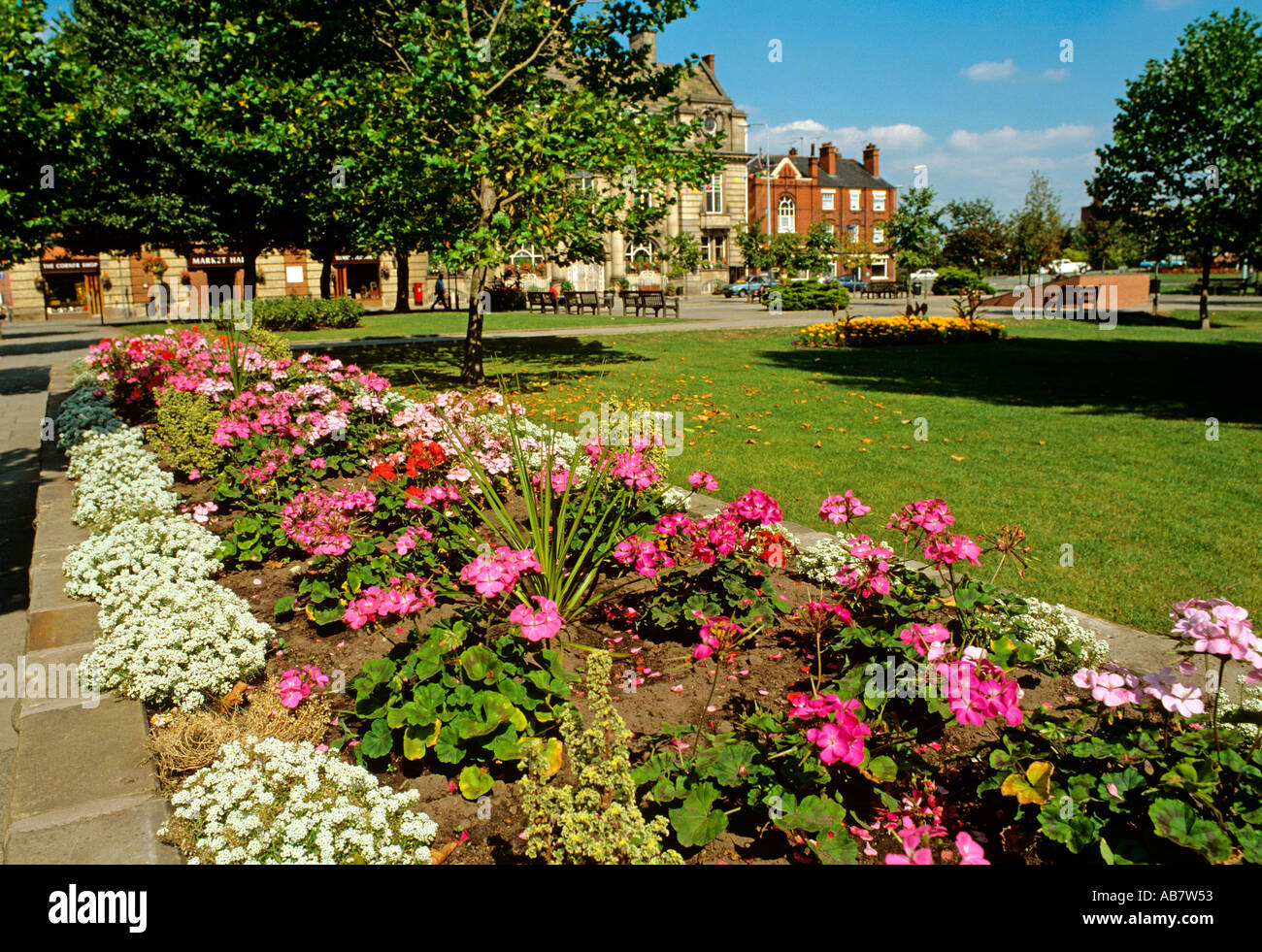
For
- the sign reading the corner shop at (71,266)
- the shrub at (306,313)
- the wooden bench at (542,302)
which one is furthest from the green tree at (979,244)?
the sign reading the corner shop at (71,266)

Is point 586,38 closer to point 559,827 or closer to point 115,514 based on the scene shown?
point 115,514

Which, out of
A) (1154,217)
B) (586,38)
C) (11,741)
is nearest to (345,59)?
(586,38)

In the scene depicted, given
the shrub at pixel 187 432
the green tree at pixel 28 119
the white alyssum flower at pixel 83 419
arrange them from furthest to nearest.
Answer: the green tree at pixel 28 119 < the white alyssum flower at pixel 83 419 < the shrub at pixel 187 432

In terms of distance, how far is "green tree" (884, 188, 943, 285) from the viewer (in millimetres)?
40719

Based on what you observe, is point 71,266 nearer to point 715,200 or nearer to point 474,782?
point 715,200

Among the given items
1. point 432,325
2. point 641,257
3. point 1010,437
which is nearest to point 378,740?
point 1010,437

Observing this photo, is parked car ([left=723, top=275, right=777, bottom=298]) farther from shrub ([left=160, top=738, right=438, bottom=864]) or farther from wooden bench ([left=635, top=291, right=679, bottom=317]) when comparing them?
shrub ([left=160, top=738, right=438, bottom=864])

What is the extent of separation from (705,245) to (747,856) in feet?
186

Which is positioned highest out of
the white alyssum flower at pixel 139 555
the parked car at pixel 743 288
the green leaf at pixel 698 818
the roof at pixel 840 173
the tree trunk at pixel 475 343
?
the roof at pixel 840 173

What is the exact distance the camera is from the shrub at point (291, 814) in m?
2.16

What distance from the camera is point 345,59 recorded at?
12.5m

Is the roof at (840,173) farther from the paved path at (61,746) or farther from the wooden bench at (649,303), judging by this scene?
the paved path at (61,746)

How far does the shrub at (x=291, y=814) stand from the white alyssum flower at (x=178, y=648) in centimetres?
74

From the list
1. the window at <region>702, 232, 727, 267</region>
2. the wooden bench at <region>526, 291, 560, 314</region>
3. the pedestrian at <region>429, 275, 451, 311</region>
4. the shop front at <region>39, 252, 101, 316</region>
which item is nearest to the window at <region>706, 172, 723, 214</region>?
the window at <region>702, 232, 727, 267</region>
